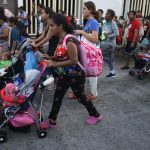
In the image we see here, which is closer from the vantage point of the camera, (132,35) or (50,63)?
(50,63)

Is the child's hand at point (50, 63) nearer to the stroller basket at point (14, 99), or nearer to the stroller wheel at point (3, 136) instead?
the stroller basket at point (14, 99)

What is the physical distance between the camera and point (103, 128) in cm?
439

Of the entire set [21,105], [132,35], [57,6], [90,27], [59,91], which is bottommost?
[21,105]

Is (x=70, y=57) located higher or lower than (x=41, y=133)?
higher

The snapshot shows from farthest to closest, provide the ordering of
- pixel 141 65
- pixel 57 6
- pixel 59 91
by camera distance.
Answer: pixel 57 6, pixel 141 65, pixel 59 91

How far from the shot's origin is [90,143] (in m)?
3.96

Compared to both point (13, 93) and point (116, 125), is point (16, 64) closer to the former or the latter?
point (13, 93)

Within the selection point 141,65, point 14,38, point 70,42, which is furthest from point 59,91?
point 141,65

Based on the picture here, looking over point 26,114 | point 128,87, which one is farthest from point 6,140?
point 128,87

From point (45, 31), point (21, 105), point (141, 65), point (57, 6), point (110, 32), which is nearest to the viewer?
point (21, 105)

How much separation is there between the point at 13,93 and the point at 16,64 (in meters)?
0.85

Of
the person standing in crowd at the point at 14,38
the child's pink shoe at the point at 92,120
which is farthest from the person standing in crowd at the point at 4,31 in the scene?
the child's pink shoe at the point at 92,120

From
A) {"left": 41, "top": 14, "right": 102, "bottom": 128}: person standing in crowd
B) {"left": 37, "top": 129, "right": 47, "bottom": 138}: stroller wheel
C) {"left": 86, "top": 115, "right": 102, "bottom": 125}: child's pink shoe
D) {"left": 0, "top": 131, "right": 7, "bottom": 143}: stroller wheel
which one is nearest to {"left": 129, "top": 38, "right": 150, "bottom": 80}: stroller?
{"left": 86, "top": 115, "right": 102, "bottom": 125}: child's pink shoe

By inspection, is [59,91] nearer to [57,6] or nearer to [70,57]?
[70,57]
